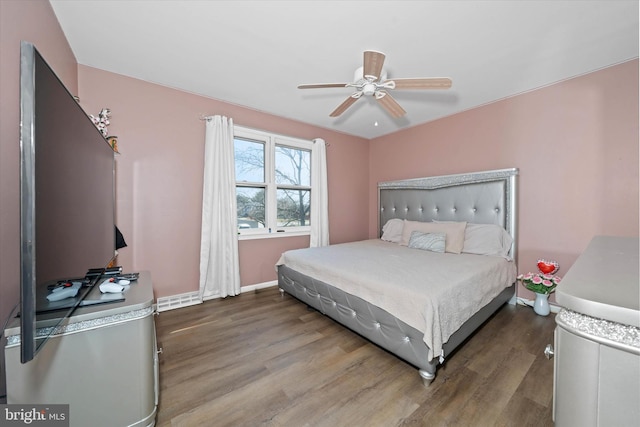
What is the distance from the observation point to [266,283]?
11.3 ft

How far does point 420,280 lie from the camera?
176cm

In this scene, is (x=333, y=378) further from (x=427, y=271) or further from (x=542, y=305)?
(x=542, y=305)

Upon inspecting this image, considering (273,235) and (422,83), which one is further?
(273,235)

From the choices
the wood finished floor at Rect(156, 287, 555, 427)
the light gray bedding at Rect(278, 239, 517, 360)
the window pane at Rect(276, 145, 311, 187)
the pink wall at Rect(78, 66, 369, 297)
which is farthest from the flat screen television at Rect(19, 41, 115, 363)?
the window pane at Rect(276, 145, 311, 187)

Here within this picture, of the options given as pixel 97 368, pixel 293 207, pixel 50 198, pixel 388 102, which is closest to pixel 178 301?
pixel 97 368

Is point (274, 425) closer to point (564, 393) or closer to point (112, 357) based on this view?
point (112, 357)

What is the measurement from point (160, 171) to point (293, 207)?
185 centimetres

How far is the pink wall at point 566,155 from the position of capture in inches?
86.8

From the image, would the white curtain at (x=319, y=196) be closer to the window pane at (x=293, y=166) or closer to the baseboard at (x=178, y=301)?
the window pane at (x=293, y=166)

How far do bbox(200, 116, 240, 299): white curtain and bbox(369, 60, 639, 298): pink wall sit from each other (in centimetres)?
321

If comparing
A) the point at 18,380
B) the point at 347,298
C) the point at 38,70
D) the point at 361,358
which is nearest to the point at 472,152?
the point at 347,298

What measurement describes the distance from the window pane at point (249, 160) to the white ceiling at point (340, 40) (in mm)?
728

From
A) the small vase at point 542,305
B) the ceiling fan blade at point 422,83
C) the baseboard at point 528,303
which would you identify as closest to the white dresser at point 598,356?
the ceiling fan blade at point 422,83

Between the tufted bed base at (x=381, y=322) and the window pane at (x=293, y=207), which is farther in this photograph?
the window pane at (x=293, y=207)
